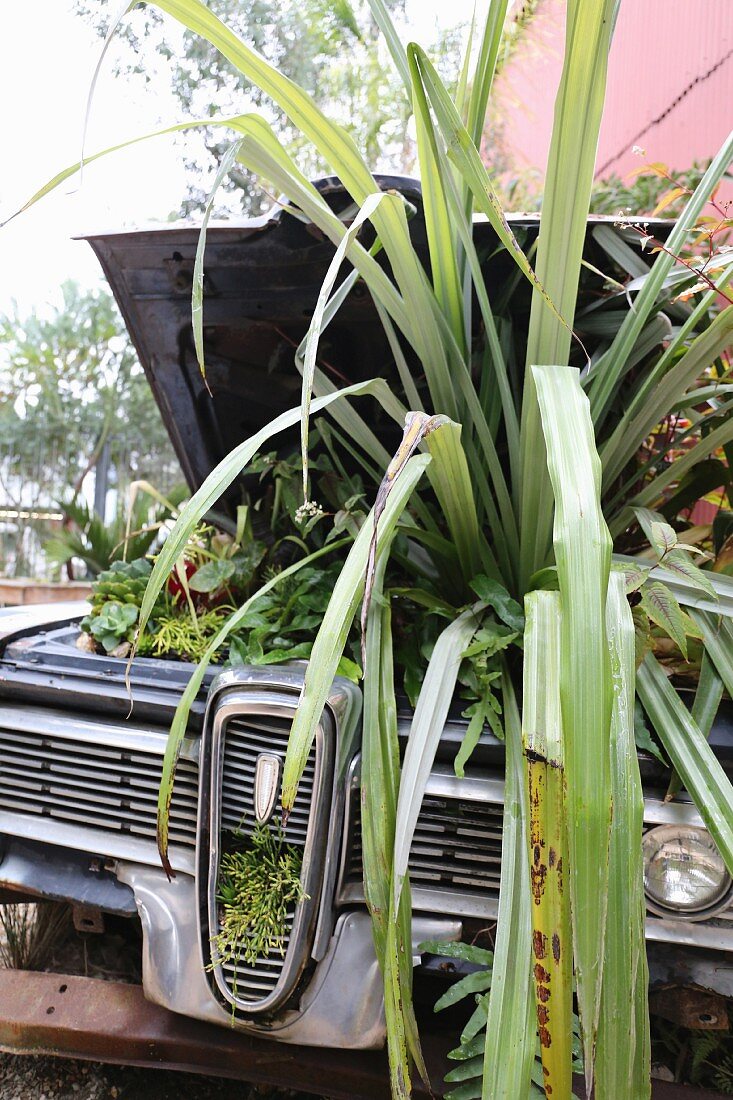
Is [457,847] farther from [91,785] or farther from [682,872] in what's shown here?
[91,785]

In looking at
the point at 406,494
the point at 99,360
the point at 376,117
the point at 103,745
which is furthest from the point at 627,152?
the point at 99,360

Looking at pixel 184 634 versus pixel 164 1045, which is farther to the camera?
pixel 184 634

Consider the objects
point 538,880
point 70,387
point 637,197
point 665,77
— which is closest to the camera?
point 538,880

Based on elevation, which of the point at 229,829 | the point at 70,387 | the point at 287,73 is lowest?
the point at 229,829

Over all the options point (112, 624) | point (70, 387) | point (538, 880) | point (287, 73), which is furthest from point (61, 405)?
point (538, 880)

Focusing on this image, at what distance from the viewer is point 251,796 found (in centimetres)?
96

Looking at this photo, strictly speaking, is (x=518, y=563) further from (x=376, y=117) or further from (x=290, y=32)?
(x=290, y=32)

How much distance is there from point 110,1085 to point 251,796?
0.58 meters

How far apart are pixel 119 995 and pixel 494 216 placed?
1149 millimetres

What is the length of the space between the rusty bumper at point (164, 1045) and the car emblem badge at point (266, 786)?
315 mm

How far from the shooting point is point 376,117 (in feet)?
13.8

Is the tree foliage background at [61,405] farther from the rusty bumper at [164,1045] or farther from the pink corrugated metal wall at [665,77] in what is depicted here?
the rusty bumper at [164,1045]

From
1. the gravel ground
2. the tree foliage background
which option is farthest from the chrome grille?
the tree foliage background

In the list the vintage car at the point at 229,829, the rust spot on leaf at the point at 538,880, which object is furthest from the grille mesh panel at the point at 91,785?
the rust spot on leaf at the point at 538,880
